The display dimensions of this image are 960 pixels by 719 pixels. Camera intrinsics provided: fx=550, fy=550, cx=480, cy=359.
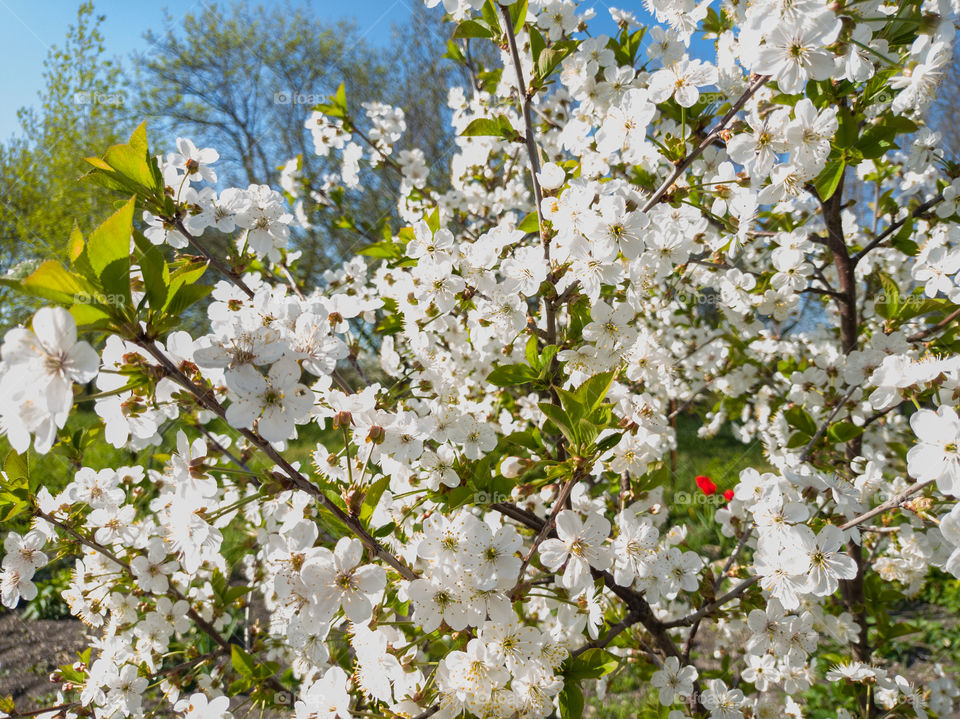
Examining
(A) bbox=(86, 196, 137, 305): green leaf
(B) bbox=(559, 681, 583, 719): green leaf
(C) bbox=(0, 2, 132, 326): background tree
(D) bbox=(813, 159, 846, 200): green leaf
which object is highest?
(C) bbox=(0, 2, 132, 326): background tree

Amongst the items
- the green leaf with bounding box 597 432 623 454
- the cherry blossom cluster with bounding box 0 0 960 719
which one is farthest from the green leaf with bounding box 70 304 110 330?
the green leaf with bounding box 597 432 623 454

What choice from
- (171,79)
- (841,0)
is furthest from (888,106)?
(171,79)

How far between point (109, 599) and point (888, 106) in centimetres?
358

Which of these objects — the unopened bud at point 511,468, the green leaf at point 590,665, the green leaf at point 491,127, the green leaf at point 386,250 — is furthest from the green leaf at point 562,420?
the green leaf at point 386,250

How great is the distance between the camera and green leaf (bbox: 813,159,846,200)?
62.5 inches

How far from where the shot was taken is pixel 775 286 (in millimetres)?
2275

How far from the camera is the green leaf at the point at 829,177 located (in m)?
1.59

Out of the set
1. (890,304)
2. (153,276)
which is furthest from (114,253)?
(890,304)

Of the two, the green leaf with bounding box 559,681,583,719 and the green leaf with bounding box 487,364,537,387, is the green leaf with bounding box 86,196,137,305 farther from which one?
the green leaf with bounding box 559,681,583,719

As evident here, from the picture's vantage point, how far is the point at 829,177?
1612mm

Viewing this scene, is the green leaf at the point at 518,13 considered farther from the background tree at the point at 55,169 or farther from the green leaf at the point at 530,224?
the background tree at the point at 55,169

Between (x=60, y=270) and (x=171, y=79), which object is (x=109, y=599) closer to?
(x=60, y=270)

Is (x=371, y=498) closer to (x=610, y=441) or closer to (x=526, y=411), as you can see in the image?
(x=610, y=441)

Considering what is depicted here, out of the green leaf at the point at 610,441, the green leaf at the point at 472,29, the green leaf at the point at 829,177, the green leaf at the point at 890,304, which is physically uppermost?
the green leaf at the point at 472,29
